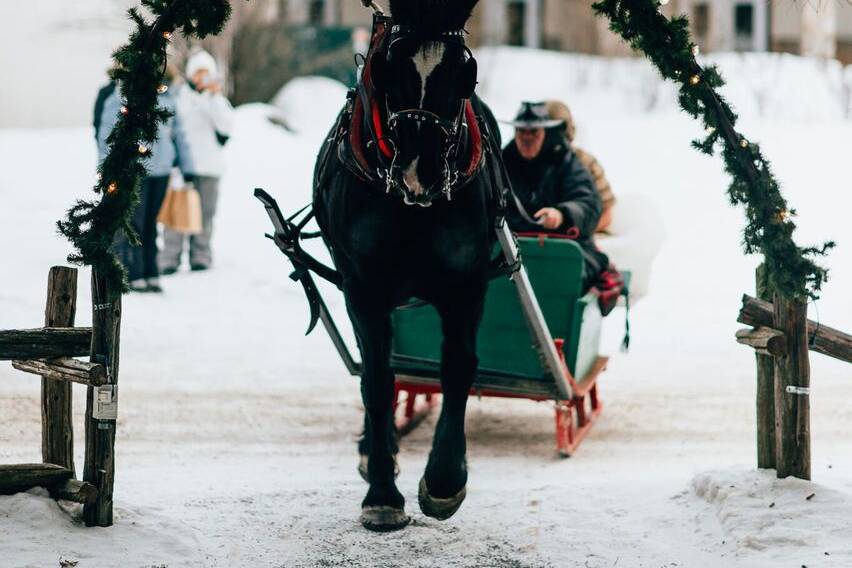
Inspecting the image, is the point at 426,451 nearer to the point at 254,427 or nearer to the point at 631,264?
the point at 254,427

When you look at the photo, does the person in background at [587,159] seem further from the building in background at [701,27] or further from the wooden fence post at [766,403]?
the building in background at [701,27]

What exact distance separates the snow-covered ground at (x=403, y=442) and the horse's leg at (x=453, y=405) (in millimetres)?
157

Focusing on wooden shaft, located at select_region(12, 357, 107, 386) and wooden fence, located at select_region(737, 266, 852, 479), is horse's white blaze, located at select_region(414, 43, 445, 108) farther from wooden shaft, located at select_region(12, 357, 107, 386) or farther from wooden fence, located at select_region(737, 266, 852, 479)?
wooden fence, located at select_region(737, 266, 852, 479)

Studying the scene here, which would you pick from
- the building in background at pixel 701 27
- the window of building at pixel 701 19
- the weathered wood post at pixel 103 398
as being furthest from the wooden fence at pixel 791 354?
the window of building at pixel 701 19

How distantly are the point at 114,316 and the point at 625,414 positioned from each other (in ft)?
12.3

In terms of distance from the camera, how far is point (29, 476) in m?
4.79

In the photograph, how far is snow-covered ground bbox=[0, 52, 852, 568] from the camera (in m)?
4.69

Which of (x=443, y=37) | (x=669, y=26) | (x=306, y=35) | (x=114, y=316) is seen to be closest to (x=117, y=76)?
(x=114, y=316)

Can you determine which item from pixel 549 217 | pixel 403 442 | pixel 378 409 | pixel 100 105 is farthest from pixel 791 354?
pixel 100 105

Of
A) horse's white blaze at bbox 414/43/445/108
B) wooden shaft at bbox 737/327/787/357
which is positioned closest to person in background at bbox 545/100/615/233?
wooden shaft at bbox 737/327/787/357

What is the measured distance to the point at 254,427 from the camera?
7.31m

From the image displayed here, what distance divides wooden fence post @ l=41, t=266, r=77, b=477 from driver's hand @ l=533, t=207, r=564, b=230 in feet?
8.05

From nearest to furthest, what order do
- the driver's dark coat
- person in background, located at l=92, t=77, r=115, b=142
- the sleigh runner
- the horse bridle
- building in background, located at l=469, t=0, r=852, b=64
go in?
the horse bridle < the sleigh runner < the driver's dark coat < person in background, located at l=92, t=77, r=115, b=142 < building in background, located at l=469, t=0, r=852, b=64

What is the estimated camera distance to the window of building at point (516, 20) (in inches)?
1110
